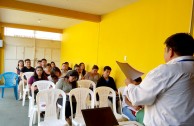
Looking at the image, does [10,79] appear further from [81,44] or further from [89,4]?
[89,4]

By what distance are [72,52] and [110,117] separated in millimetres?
6014

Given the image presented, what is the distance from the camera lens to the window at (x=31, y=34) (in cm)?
776

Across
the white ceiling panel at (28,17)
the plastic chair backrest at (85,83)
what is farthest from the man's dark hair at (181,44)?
the white ceiling panel at (28,17)

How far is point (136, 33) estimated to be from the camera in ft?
13.2

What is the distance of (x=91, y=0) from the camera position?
4.07 meters

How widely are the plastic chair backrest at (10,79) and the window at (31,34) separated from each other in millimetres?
2594

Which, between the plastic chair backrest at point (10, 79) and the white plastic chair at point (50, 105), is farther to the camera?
the plastic chair backrest at point (10, 79)

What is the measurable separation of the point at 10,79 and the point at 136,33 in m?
3.97

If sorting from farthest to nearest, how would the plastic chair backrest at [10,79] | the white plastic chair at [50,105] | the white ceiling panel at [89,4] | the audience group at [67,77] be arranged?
the plastic chair backrest at [10,79] < the white ceiling panel at [89,4] < the audience group at [67,77] < the white plastic chair at [50,105]

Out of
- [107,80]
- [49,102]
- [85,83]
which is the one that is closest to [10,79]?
[85,83]

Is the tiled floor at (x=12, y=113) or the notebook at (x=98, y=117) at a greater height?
the notebook at (x=98, y=117)

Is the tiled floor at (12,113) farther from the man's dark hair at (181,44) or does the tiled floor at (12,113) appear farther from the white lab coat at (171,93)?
the man's dark hair at (181,44)

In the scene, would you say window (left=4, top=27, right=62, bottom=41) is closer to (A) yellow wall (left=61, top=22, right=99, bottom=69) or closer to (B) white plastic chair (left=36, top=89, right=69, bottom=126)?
(A) yellow wall (left=61, top=22, right=99, bottom=69)

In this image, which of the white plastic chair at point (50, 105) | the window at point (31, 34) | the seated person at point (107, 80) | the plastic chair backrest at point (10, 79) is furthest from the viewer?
the window at point (31, 34)
